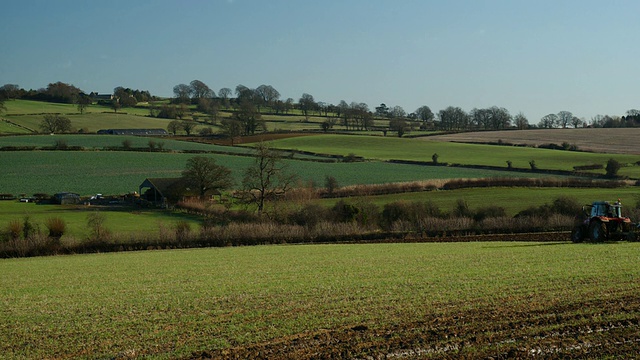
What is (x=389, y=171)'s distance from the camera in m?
87.3

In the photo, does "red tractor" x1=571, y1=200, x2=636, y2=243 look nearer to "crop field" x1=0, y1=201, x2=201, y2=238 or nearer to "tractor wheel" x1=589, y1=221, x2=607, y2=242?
"tractor wheel" x1=589, y1=221, x2=607, y2=242

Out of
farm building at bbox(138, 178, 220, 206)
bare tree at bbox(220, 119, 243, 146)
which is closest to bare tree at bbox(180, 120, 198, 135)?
bare tree at bbox(220, 119, 243, 146)

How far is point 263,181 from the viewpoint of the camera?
208ft

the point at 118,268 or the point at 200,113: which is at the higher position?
the point at 200,113

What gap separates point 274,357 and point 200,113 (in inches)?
6387

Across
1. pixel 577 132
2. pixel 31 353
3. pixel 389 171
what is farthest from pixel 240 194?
pixel 577 132

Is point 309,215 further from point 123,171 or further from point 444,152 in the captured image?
point 444,152

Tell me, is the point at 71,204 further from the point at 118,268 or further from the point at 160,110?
the point at 160,110

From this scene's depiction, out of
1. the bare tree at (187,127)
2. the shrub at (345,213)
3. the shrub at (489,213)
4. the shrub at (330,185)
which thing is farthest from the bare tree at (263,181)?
the bare tree at (187,127)

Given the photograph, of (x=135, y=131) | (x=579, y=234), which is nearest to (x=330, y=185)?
(x=579, y=234)

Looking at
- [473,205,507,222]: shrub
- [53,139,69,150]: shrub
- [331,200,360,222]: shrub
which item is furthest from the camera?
A: [53,139,69,150]: shrub

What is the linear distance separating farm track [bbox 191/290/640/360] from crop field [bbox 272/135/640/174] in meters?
73.8

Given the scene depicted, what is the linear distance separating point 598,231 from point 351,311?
790 inches

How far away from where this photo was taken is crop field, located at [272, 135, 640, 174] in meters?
92.8
